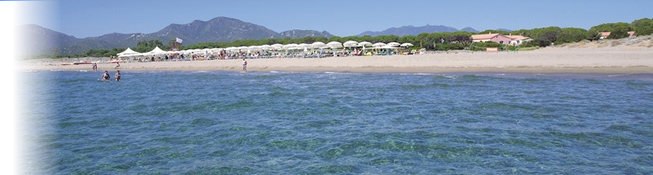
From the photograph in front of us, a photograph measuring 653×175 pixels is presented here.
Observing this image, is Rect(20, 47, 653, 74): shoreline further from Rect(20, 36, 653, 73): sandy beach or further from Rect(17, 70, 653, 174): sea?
Rect(17, 70, 653, 174): sea

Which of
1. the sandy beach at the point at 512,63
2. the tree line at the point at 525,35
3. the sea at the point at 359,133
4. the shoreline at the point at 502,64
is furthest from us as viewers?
the tree line at the point at 525,35

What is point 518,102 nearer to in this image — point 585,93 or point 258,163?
point 585,93

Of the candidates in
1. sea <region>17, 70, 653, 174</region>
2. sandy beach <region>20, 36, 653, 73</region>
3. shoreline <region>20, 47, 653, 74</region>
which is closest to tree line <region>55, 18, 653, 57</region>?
sandy beach <region>20, 36, 653, 73</region>

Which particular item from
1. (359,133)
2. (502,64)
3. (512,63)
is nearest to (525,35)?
(512,63)

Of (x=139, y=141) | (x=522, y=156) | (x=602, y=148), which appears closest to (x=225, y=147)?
(x=139, y=141)

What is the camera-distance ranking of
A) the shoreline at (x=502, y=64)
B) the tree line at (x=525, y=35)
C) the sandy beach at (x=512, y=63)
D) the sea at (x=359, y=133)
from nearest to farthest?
the sea at (x=359, y=133), the shoreline at (x=502, y=64), the sandy beach at (x=512, y=63), the tree line at (x=525, y=35)

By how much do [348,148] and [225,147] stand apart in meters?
2.70

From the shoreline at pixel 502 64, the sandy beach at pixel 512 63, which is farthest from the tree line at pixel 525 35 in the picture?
the shoreline at pixel 502 64

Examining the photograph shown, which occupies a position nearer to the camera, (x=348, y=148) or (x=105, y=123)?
(x=348, y=148)

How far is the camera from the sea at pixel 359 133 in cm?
841

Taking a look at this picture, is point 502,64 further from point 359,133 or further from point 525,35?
point 525,35

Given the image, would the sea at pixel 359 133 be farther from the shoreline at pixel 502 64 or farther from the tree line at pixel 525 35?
the tree line at pixel 525 35

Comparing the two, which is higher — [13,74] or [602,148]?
[13,74]

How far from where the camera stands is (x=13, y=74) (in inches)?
80.4
